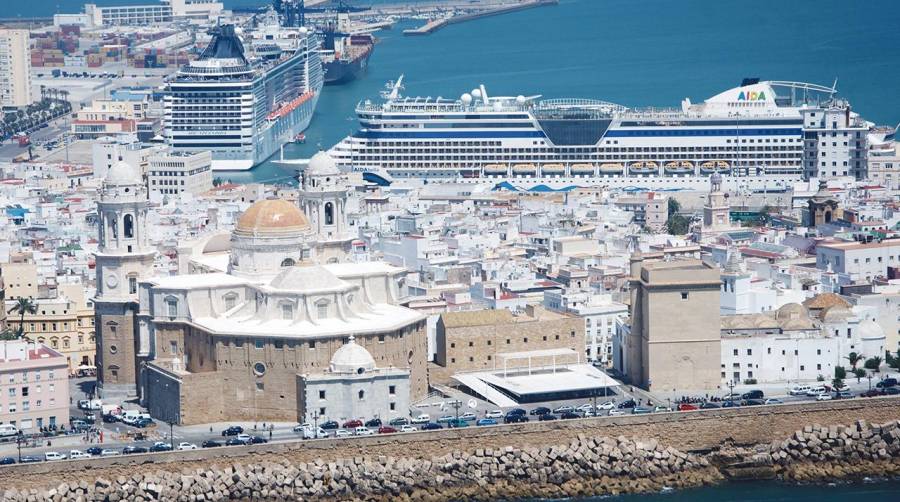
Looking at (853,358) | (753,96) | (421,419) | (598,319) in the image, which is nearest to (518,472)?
(421,419)

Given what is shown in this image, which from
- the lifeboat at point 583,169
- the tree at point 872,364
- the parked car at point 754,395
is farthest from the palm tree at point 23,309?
the lifeboat at point 583,169

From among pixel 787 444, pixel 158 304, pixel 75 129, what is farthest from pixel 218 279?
pixel 75 129

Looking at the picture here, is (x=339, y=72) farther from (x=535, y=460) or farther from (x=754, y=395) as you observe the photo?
(x=535, y=460)

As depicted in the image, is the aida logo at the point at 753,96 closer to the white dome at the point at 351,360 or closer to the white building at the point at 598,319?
the white building at the point at 598,319

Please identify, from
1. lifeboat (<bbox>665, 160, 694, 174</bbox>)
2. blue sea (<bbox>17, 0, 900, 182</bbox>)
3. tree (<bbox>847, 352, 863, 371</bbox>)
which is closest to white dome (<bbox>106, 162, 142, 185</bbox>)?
tree (<bbox>847, 352, 863, 371</bbox>)

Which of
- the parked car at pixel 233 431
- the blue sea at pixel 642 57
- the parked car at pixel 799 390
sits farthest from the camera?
the blue sea at pixel 642 57
